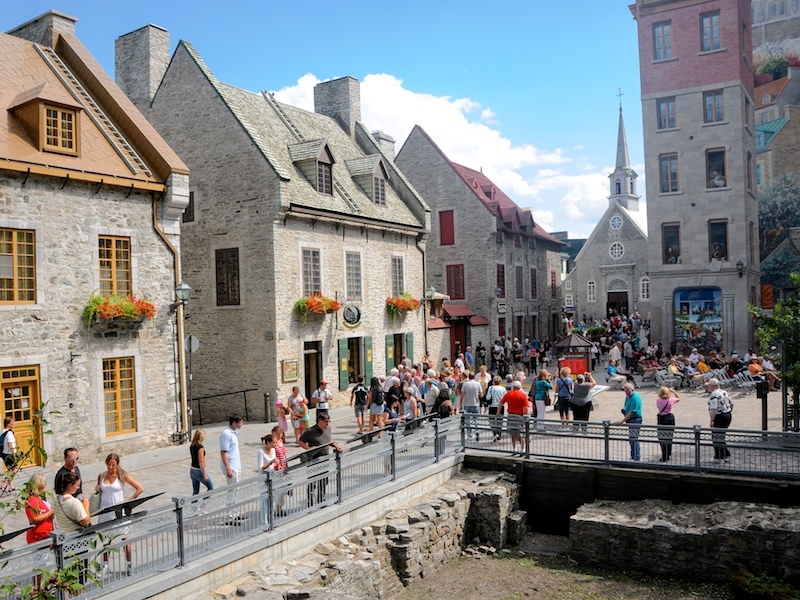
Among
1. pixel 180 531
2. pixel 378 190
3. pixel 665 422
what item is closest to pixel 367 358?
pixel 378 190

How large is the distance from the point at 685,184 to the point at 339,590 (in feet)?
92.3

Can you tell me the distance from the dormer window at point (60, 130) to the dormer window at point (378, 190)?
12.7m

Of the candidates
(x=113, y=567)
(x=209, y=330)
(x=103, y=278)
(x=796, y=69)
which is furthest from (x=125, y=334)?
(x=796, y=69)

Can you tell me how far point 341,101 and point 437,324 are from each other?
1042cm

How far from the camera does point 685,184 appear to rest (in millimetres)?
32125

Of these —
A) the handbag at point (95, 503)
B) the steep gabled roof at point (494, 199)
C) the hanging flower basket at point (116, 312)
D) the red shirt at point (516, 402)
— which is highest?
the steep gabled roof at point (494, 199)

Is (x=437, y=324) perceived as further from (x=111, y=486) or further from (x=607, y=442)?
(x=111, y=486)

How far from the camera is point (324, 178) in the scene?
77.9 feet

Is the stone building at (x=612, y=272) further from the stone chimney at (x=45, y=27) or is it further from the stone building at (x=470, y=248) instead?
the stone chimney at (x=45, y=27)

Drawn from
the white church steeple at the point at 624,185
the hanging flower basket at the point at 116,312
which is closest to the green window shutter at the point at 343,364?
the hanging flower basket at the point at 116,312

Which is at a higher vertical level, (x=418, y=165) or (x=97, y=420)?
(x=418, y=165)

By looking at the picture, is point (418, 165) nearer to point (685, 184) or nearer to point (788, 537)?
point (685, 184)

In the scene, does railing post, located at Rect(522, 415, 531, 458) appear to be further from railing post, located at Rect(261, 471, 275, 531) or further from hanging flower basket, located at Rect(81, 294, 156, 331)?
hanging flower basket, located at Rect(81, 294, 156, 331)

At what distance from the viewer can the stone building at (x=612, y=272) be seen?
56.2 metres
